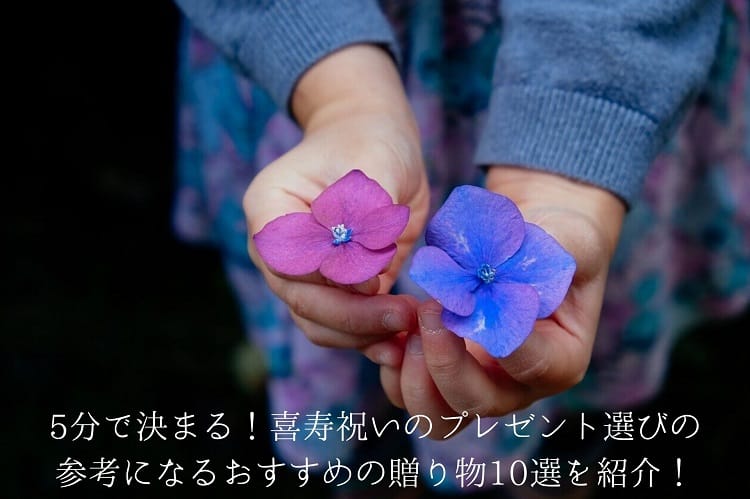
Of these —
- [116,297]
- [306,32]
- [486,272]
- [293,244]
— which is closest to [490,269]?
[486,272]

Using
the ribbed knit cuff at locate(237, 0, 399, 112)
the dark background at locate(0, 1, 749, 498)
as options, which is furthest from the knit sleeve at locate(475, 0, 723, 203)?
the dark background at locate(0, 1, 749, 498)

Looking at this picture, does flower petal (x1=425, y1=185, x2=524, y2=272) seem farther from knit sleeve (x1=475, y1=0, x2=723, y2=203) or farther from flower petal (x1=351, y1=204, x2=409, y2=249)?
knit sleeve (x1=475, y1=0, x2=723, y2=203)

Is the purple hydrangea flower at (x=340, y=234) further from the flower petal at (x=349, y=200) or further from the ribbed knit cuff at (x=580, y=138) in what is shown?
the ribbed knit cuff at (x=580, y=138)

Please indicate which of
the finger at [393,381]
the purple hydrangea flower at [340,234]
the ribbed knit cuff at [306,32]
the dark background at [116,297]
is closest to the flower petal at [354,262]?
the purple hydrangea flower at [340,234]

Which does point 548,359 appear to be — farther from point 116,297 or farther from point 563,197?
point 116,297

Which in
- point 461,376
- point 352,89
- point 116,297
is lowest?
point 461,376

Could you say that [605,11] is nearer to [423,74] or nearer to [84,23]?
[423,74]

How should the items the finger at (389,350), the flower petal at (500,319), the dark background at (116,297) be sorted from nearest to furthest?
1. the flower petal at (500,319)
2. the finger at (389,350)
3. the dark background at (116,297)
